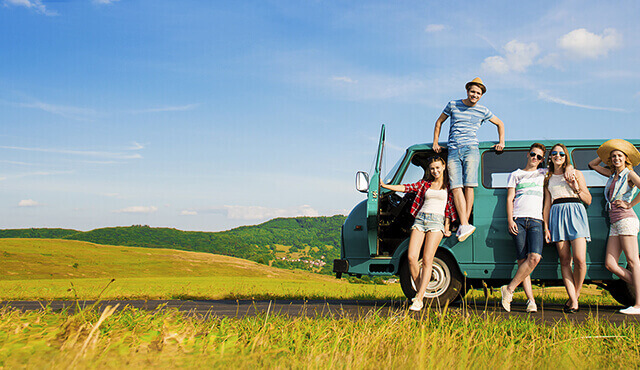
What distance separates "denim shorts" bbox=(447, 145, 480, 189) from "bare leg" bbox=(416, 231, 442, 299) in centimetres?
83

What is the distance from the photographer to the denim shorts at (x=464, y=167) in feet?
22.0

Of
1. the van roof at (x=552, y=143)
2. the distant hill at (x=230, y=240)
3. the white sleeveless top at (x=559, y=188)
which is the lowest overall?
the distant hill at (x=230, y=240)

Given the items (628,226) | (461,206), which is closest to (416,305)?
(461,206)

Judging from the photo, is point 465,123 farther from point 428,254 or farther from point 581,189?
point 428,254

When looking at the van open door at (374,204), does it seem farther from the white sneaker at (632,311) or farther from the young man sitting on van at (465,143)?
the white sneaker at (632,311)

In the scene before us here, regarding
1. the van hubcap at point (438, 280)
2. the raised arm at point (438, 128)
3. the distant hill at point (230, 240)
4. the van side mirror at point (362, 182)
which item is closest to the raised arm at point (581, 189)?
the raised arm at point (438, 128)

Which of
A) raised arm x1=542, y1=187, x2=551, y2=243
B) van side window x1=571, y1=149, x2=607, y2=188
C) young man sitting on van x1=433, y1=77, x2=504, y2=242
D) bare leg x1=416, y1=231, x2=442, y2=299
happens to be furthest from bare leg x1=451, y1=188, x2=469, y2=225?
van side window x1=571, y1=149, x2=607, y2=188

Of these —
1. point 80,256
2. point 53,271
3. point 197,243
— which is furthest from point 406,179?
point 197,243

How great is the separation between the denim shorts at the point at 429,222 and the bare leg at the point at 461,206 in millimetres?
364

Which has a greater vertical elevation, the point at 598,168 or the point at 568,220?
the point at 598,168

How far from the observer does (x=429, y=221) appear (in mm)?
6375

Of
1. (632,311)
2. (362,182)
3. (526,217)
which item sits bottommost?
(632,311)

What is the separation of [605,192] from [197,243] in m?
81.2

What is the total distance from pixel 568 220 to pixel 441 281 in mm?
1883
